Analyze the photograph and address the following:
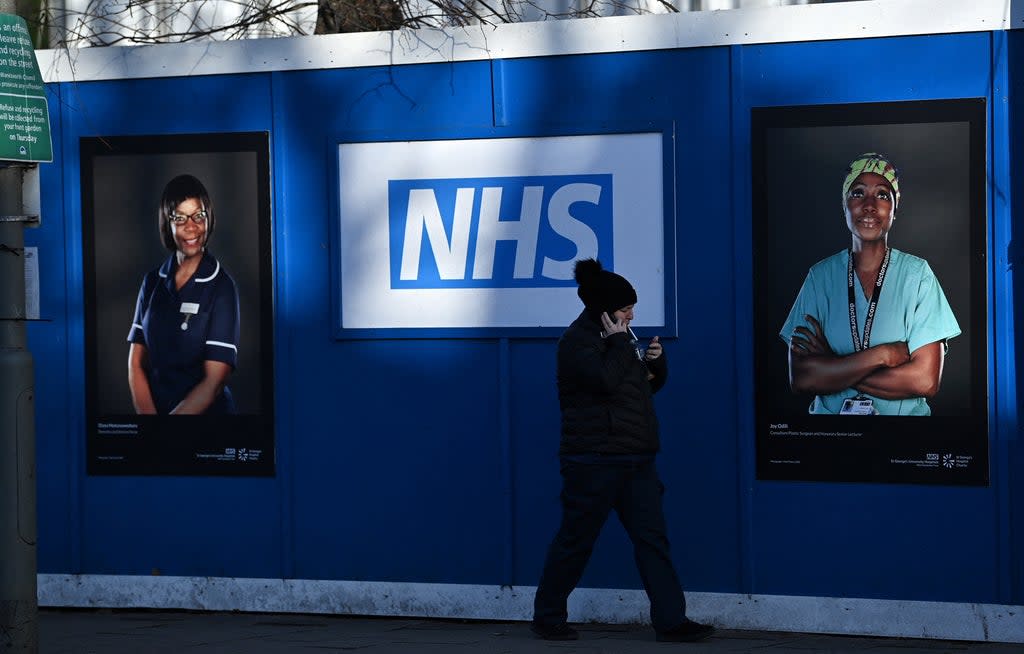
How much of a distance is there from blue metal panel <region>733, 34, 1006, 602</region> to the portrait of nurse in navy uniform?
2.78 m

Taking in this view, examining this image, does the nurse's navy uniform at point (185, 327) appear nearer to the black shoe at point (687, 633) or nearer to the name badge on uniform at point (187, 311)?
the name badge on uniform at point (187, 311)

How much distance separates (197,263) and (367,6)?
87.0 inches

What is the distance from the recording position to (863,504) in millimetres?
6766

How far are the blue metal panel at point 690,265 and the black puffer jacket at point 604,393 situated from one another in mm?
543

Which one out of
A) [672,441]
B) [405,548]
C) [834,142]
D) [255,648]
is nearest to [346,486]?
[405,548]

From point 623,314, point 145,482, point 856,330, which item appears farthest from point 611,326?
point 145,482

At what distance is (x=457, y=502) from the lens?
7305 mm

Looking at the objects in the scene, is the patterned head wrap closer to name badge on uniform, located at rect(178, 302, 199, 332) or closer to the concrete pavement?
the concrete pavement

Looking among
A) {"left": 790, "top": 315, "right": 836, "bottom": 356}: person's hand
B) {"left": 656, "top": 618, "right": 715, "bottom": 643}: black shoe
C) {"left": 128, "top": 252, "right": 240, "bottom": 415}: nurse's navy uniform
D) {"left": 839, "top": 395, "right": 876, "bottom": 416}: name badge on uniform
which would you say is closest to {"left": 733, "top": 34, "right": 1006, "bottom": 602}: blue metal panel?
{"left": 790, "top": 315, "right": 836, "bottom": 356}: person's hand

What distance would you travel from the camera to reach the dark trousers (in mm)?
6418

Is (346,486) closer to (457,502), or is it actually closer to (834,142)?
(457,502)

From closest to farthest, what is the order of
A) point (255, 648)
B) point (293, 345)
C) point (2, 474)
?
point (2, 474)
point (255, 648)
point (293, 345)

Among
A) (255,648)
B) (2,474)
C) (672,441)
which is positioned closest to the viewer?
(2,474)

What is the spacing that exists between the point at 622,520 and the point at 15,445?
272cm
